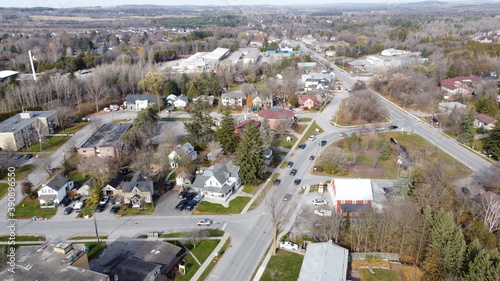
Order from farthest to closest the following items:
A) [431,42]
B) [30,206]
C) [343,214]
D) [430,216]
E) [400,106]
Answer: [431,42] → [400,106] → [30,206] → [343,214] → [430,216]

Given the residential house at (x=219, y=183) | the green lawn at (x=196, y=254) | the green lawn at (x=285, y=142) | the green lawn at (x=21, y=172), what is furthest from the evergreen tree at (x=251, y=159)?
the green lawn at (x=21, y=172)

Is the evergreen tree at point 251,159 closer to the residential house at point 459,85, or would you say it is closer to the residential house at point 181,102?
the residential house at point 181,102

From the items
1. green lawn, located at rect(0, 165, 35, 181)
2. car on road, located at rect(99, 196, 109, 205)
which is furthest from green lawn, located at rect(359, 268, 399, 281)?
green lawn, located at rect(0, 165, 35, 181)

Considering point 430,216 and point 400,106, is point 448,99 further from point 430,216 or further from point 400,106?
point 430,216

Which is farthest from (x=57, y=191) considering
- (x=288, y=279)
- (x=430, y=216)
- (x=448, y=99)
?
(x=448, y=99)

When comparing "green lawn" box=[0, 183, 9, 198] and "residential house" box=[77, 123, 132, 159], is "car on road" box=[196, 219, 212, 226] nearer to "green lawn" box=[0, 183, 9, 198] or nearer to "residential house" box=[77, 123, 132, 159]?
"residential house" box=[77, 123, 132, 159]

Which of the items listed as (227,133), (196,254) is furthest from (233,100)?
(196,254)
